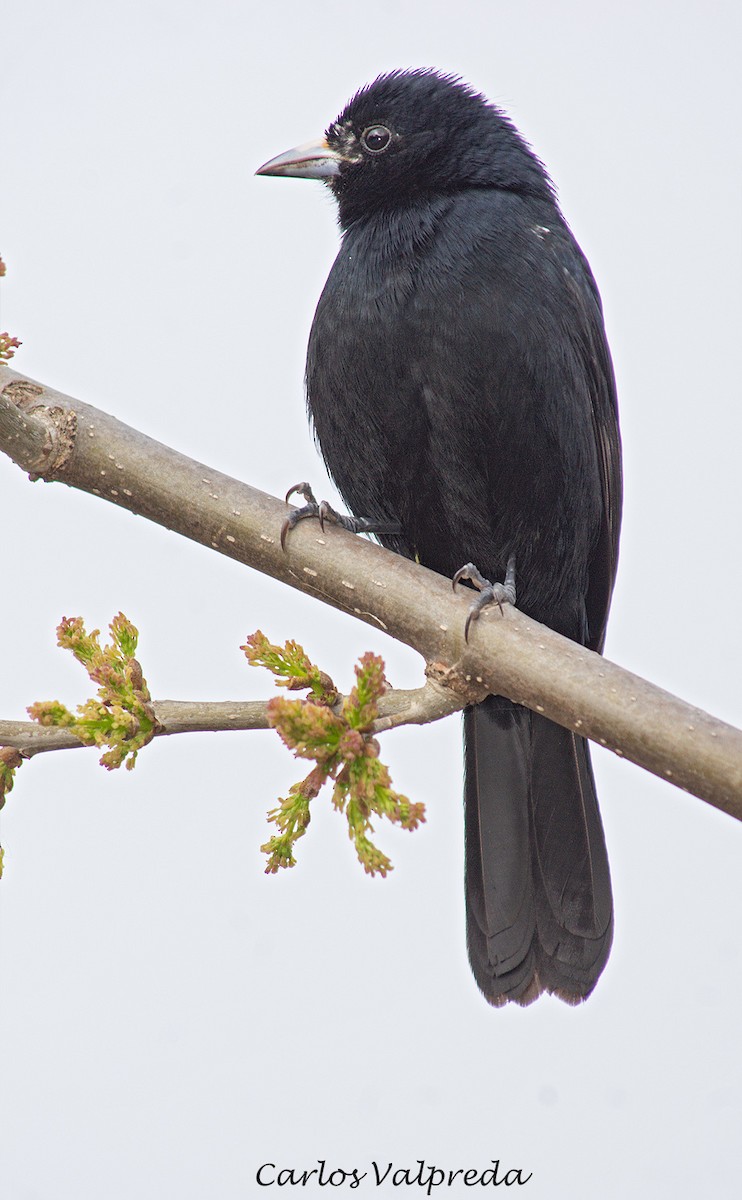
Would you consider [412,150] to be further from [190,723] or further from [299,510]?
[190,723]

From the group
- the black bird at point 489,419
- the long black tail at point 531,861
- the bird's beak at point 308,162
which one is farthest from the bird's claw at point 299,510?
the bird's beak at point 308,162

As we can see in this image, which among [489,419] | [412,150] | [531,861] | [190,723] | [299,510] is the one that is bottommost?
[190,723]

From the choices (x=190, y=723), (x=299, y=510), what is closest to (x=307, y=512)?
(x=299, y=510)

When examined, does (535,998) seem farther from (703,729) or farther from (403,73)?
(403,73)

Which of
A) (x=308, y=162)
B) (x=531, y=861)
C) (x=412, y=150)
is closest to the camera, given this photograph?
(x=531, y=861)

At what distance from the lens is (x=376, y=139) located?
3748 millimetres

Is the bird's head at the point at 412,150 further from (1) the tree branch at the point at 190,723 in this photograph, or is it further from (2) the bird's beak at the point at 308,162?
(1) the tree branch at the point at 190,723

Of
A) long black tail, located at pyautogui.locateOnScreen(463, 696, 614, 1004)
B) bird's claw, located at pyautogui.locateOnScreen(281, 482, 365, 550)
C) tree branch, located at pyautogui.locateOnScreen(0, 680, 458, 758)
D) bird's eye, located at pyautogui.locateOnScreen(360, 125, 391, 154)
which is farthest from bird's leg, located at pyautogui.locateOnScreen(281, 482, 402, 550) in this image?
bird's eye, located at pyautogui.locateOnScreen(360, 125, 391, 154)

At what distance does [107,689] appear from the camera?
2.38m

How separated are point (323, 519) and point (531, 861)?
1297 millimetres

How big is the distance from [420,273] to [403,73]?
1081mm

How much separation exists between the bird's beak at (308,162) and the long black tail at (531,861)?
5.78 feet

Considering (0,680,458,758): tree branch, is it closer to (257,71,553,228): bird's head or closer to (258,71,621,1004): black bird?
(258,71,621,1004): black bird

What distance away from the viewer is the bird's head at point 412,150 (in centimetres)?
362
